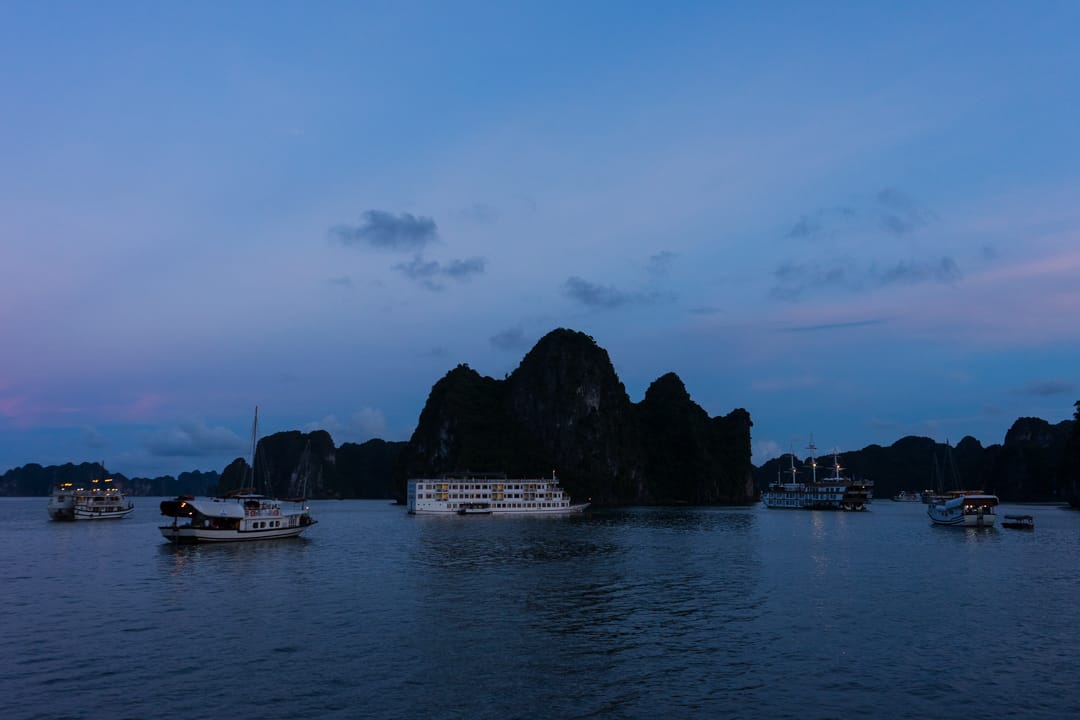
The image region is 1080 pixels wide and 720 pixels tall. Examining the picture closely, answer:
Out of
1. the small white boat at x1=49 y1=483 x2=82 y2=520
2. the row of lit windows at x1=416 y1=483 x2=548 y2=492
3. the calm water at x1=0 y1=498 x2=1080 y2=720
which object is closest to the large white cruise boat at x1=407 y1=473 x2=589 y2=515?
the row of lit windows at x1=416 y1=483 x2=548 y2=492

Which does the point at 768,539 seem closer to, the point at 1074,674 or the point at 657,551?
the point at 657,551

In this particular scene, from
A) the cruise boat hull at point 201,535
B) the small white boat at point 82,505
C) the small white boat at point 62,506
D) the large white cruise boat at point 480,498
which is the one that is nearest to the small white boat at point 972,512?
the large white cruise boat at point 480,498

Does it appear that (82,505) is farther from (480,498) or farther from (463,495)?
(480,498)

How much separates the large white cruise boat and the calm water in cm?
10343

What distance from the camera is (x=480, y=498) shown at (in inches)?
7151

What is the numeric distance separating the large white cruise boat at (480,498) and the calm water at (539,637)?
10343cm

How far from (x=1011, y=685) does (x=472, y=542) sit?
241 feet

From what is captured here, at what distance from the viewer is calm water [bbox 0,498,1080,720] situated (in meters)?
26.4

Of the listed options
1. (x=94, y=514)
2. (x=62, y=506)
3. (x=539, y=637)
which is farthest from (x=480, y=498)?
(x=539, y=637)

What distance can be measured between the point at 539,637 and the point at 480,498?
147m

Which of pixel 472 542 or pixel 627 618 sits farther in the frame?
pixel 472 542

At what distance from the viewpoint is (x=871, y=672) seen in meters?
30.3

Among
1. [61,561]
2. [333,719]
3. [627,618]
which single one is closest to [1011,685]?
[627,618]

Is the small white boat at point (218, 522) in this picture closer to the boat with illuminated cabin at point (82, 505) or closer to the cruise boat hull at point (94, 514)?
the cruise boat hull at point (94, 514)
